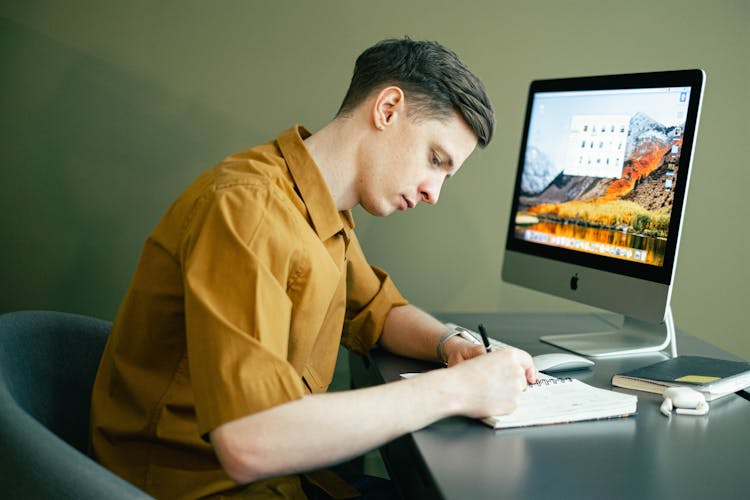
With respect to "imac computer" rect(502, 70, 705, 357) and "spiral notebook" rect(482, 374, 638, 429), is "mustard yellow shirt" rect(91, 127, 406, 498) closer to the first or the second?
"spiral notebook" rect(482, 374, 638, 429)

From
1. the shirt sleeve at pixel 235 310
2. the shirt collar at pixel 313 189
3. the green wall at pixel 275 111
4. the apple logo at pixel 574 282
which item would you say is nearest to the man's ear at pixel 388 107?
the shirt collar at pixel 313 189

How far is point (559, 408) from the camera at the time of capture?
1.16 metres

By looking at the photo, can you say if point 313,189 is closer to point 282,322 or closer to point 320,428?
point 282,322

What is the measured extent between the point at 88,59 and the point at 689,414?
1.79 meters

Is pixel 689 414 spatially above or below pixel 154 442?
above

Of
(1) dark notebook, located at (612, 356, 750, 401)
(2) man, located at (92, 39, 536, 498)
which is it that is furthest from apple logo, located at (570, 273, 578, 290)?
(2) man, located at (92, 39, 536, 498)

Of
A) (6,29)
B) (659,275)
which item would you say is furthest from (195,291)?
(6,29)

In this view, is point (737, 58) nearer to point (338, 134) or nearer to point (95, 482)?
point (338, 134)

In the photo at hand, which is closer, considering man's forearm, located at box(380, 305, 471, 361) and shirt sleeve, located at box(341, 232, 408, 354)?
man's forearm, located at box(380, 305, 471, 361)

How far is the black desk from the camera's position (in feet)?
2.99

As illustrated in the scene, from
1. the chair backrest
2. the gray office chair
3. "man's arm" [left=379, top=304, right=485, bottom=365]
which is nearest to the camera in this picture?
the gray office chair

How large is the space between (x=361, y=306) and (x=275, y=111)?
2.69 ft

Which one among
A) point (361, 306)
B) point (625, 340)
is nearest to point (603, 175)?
point (625, 340)

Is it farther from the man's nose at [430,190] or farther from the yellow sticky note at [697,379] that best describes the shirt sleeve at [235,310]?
the yellow sticky note at [697,379]
